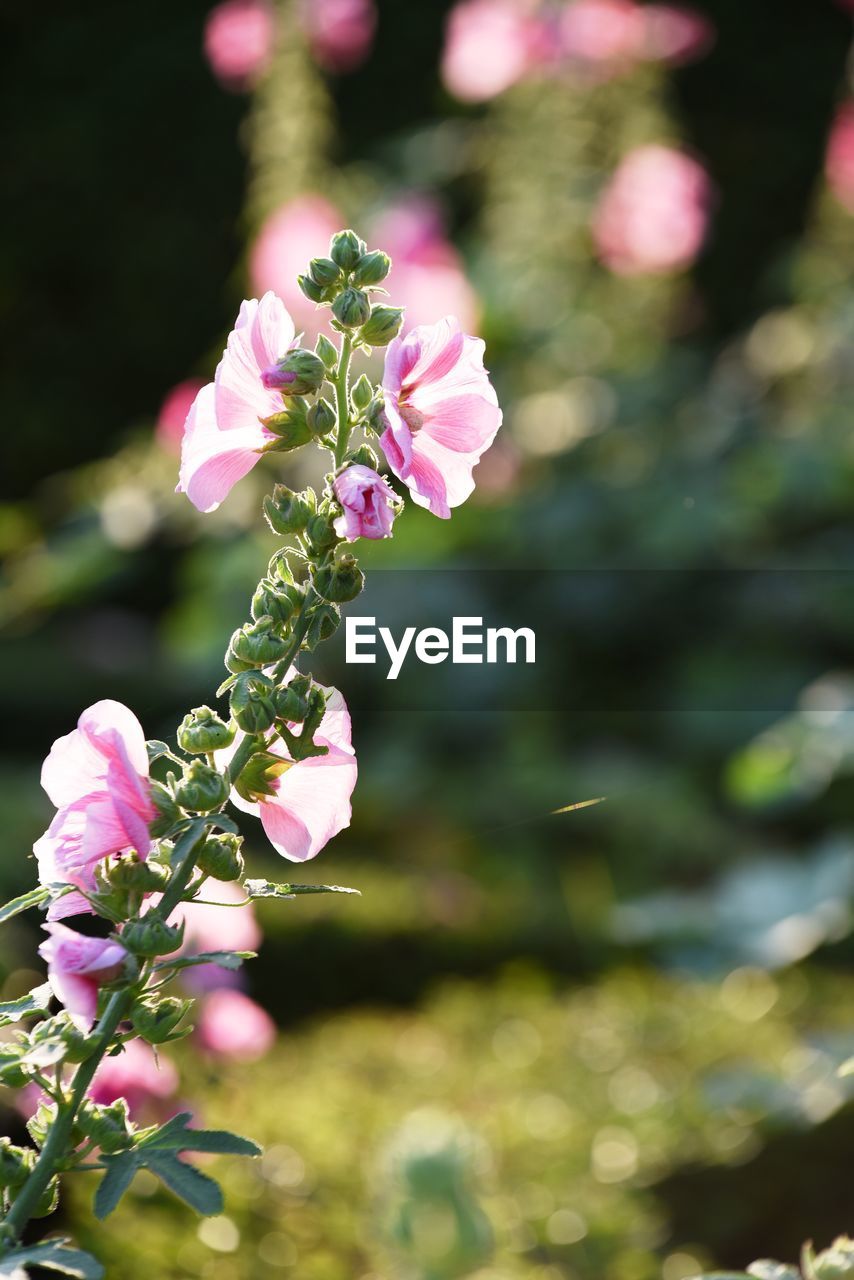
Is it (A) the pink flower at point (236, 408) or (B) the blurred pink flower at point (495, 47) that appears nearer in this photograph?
(A) the pink flower at point (236, 408)

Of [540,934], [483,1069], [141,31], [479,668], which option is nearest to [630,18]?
[479,668]

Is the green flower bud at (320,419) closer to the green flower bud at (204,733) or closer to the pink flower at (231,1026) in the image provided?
the green flower bud at (204,733)

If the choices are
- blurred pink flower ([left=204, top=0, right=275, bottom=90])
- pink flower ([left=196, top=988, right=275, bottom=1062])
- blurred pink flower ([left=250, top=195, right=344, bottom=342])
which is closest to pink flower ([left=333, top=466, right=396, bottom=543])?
pink flower ([left=196, top=988, right=275, bottom=1062])

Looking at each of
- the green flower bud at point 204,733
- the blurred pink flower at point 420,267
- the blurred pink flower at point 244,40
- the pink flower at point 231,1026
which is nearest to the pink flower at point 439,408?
the green flower bud at point 204,733

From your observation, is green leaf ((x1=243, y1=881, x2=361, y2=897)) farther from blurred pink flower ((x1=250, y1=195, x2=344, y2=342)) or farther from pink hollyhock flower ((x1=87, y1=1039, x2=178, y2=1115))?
blurred pink flower ((x1=250, y1=195, x2=344, y2=342))

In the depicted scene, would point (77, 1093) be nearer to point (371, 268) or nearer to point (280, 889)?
point (280, 889)
